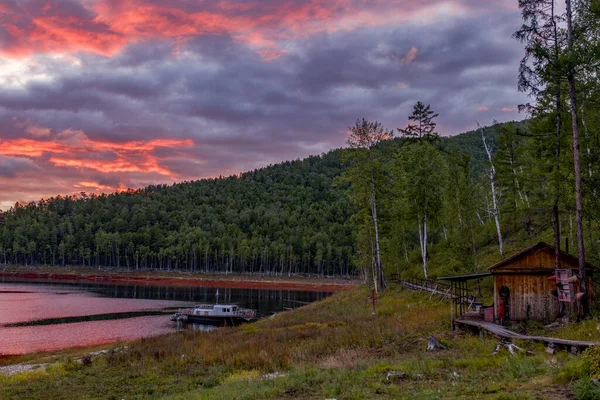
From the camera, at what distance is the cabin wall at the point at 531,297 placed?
23797mm

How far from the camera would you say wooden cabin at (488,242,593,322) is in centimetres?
2384

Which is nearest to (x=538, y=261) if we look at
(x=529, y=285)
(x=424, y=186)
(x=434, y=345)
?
(x=529, y=285)

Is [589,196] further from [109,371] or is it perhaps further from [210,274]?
[210,274]

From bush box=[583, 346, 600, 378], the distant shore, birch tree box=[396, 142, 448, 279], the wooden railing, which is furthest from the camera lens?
the distant shore

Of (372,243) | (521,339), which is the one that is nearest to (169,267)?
(372,243)

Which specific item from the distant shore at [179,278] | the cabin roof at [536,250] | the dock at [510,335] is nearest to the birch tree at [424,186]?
the cabin roof at [536,250]

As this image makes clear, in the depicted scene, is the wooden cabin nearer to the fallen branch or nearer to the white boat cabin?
the fallen branch

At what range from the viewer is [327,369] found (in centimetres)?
1755

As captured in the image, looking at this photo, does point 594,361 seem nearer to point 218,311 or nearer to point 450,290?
point 450,290

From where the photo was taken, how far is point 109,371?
2409 cm

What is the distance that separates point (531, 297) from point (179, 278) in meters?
145

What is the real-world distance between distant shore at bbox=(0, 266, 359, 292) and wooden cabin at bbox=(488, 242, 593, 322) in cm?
10573

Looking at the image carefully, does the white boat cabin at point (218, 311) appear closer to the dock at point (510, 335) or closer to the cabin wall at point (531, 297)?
the dock at point (510, 335)

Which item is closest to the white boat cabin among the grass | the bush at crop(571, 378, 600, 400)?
the grass
